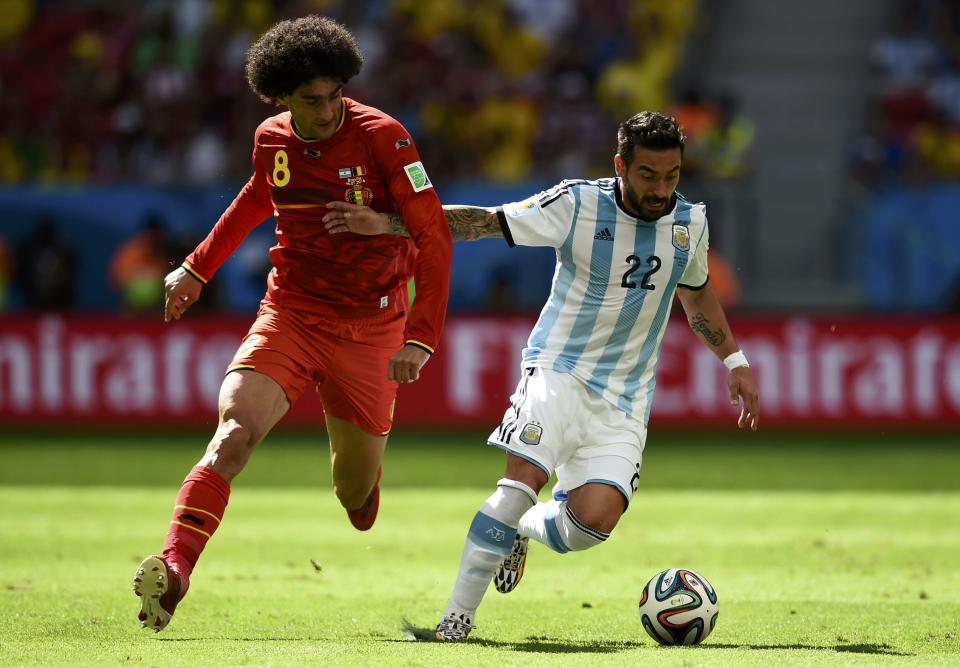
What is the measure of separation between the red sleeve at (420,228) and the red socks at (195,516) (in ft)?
3.34

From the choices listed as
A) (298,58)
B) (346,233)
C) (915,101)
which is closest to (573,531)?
(346,233)

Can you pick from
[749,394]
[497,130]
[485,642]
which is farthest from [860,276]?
[485,642]

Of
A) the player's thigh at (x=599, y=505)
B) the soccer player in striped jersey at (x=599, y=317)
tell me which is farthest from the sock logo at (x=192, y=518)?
the player's thigh at (x=599, y=505)

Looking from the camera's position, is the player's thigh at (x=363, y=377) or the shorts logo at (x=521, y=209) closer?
the shorts logo at (x=521, y=209)

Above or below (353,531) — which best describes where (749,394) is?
above

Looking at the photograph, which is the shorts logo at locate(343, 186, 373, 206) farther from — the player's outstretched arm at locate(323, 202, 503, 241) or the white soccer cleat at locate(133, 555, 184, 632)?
the white soccer cleat at locate(133, 555, 184, 632)

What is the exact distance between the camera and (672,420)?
15562 mm

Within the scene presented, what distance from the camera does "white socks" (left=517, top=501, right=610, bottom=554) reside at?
20.6ft

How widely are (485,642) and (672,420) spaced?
983cm

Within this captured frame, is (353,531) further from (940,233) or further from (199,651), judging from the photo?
(940,233)

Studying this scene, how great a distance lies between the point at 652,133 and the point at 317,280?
1.77m

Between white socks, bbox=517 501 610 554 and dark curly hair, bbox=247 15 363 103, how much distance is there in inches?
84.4

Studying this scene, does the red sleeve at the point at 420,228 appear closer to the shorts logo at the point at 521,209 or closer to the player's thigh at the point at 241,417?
the shorts logo at the point at 521,209

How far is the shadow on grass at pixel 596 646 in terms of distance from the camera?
19.0ft
